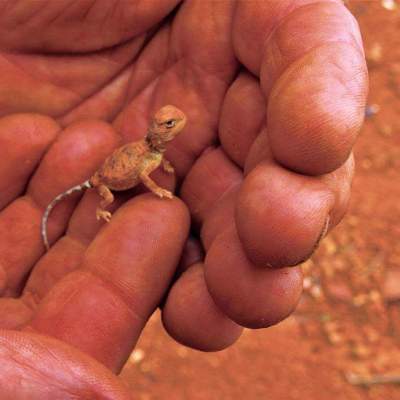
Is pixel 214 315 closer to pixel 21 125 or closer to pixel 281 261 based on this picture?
pixel 281 261

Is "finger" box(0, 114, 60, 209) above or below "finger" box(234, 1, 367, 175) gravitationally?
below

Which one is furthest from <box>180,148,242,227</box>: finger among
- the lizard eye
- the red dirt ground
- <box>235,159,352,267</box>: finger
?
the red dirt ground

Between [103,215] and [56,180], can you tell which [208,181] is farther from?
[56,180]

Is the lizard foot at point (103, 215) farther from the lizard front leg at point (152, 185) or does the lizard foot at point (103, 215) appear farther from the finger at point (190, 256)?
the finger at point (190, 256)

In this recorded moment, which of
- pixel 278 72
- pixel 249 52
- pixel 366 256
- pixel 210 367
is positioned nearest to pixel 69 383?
pixel 278 72

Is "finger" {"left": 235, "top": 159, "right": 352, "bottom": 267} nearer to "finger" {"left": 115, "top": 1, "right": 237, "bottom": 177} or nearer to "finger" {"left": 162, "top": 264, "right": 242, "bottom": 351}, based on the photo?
"finger" {"left": 162, "top": 264, "right": 242, "bottom": 351}

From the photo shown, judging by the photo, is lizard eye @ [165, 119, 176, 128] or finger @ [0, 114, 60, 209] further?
finger @ [0, 114, 60, 209]

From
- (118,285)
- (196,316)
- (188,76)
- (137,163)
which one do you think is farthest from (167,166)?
(196,316)
